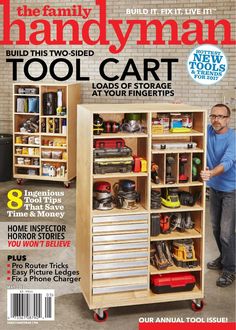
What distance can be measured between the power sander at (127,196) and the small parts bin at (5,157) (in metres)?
5.43

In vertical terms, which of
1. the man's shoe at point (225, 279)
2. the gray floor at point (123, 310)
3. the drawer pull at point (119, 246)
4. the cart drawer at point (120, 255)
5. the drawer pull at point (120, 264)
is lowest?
the gray floor at point (123, 310)

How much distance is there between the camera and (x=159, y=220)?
452 cm

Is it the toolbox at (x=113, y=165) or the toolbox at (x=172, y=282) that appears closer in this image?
the toolbox at (x=113, y=165)

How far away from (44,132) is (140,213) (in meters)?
5.24

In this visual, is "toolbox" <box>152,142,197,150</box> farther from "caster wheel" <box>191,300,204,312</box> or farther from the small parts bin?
the small parts bin

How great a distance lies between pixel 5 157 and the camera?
968 cm

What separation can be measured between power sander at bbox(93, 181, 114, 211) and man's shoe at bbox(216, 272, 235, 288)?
145cm

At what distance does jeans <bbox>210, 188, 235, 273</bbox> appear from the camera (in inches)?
203

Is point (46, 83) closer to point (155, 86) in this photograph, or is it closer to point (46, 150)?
point (46, 150)

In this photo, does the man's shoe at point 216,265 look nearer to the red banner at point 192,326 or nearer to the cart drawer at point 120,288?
the cart drawer at point 120,288

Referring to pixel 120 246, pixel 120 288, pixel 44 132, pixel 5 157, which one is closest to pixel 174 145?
pixel 120 246

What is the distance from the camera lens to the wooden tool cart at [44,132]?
9273 mm

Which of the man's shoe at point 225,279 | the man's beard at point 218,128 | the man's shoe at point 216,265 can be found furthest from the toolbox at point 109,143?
the man's shoe at point 216,265

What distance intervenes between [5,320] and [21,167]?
17.6 feet
